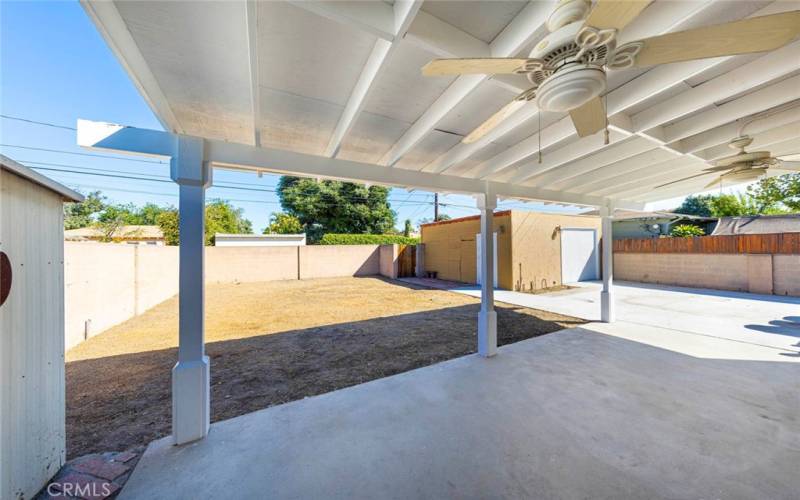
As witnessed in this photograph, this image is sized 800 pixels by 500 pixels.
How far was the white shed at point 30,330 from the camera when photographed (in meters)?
1.66

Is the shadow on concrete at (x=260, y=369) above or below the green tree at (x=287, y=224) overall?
below

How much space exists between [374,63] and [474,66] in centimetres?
72

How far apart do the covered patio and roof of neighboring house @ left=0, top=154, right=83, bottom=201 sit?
38cm

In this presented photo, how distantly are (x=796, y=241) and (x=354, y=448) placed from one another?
41.8 feet

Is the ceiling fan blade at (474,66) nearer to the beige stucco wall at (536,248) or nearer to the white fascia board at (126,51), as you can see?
the white fascia board at (126,51)

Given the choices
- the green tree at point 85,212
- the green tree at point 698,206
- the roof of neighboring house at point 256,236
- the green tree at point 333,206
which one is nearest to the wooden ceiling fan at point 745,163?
the roof of neighboring house at point 256,236

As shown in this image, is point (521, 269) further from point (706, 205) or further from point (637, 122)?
point (706, 205)

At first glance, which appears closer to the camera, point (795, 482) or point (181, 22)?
point (181, 22)

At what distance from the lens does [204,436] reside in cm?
246

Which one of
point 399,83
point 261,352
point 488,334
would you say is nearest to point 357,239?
point 261,352

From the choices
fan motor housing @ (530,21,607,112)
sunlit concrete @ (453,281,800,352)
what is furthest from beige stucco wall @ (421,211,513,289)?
fan motor housing @ (530,21,607,112)

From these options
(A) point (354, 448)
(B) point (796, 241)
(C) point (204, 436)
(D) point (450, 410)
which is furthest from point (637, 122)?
(B) point (796, 241)

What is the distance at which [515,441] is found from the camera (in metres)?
2.33

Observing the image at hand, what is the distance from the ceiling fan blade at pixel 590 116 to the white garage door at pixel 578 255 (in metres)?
10.7
